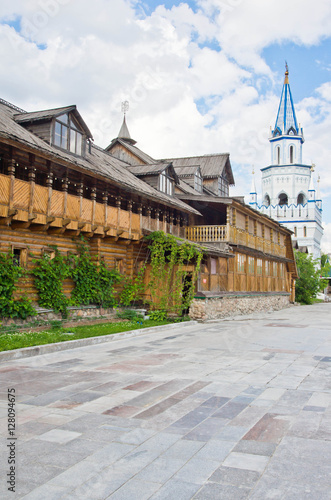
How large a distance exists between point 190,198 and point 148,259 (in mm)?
6749

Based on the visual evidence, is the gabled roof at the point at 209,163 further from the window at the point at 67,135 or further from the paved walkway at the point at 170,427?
the paved walkway at the point at 170,427

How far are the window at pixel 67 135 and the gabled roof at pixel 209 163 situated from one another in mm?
17955

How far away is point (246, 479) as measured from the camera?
4.36 meters

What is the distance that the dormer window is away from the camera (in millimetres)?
26547

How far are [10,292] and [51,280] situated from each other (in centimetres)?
229

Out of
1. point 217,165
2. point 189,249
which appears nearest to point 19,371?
point 189,249

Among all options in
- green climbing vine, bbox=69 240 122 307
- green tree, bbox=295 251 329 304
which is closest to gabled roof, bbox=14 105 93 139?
green climbing vine, bbox=69 240 122 307

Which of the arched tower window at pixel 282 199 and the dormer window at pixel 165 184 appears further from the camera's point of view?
the arched tower window at pixel 282 199

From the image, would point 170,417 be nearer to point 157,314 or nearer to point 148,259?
point 157,314

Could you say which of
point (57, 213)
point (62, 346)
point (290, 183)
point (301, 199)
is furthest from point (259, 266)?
point (301, 199)

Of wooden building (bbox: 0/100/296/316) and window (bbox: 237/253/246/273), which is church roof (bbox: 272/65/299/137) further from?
window (bbox: 237/253/246/273)

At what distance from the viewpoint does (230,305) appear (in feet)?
88.5

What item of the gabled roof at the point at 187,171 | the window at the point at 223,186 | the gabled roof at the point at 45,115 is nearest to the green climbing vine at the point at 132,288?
the gabled roof at the point at 45,115

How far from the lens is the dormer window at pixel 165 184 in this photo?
26547 millimetres
